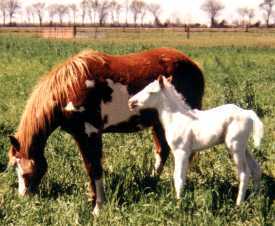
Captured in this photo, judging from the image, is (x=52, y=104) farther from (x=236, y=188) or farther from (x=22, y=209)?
(x=236, y=188)

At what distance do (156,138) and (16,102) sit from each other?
598 centimetres

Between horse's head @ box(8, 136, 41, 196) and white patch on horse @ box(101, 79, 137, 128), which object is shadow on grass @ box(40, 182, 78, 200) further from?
white patch on horse @ box(101, 79, 137, 128)

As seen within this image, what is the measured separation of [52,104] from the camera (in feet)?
18.9

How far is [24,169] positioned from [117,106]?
1363 mm

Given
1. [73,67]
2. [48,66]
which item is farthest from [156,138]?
[48,66]

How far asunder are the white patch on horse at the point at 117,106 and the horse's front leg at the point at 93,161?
310mm

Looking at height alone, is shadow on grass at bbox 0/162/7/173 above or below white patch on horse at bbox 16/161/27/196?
below

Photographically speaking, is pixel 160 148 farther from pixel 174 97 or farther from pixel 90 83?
pixel 90 83

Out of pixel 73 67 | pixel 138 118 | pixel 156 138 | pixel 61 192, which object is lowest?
pixel 61 192

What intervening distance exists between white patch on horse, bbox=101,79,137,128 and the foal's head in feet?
3.30

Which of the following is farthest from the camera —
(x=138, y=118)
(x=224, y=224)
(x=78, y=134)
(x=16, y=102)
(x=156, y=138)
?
(x=16, y=102)

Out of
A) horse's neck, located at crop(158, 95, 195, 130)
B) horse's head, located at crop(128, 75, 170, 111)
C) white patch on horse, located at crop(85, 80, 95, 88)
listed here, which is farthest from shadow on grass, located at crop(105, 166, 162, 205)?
white patch on horse, located at crop(85, 80, 95, 88)

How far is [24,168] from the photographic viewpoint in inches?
229

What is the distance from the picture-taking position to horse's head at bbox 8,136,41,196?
5820mm
